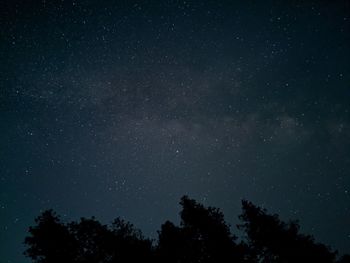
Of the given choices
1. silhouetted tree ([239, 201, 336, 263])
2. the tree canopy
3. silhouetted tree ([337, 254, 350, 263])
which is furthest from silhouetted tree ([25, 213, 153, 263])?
silhouetted tree ([337, 254, 350, 263])

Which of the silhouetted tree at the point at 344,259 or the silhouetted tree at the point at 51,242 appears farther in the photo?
the silhouetted tree at the point at 344,259

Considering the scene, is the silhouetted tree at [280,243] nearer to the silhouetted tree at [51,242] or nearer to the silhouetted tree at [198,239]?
the silhouetted tree at [198,239]

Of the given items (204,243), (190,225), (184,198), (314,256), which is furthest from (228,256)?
(314,256)

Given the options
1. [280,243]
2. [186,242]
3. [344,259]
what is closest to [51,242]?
[186,242]

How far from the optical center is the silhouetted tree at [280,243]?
60.8ft

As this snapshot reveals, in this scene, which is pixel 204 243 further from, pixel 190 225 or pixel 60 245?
pixel 60 245

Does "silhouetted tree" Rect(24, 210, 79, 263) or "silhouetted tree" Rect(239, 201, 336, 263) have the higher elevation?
Answer: "silhouetted tree" Rect(24, 210, 79, 263)

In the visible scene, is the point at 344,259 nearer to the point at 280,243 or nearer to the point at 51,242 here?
the point at 280,243

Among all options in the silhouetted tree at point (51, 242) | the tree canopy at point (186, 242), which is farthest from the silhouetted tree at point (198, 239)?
the silhouetted tree at point (51, 242)

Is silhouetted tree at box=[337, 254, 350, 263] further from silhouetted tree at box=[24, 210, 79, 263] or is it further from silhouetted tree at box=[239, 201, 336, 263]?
silhouetted tree at box=[24, 210, 79, 263]

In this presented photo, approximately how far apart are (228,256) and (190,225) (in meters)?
2.87

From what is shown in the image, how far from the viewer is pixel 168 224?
61.6 ft

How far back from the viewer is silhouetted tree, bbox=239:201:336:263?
18547 mm

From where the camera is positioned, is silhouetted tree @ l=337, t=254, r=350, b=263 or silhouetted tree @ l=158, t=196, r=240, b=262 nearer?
silhouetted tree @ l=158, t=196, r=240, b=262
